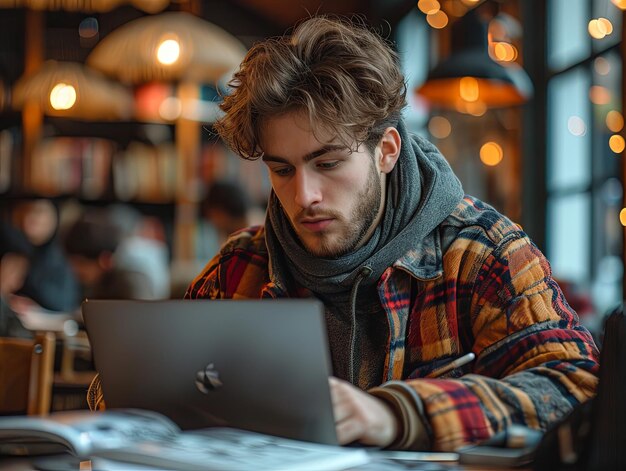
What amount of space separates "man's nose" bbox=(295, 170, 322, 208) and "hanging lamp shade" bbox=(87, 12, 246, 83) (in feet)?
8.92

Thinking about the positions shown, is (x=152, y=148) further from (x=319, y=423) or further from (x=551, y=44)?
(x=319, y=423)

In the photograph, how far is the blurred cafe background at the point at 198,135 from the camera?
379 centimetres

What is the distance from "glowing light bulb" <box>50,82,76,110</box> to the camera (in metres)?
5.17

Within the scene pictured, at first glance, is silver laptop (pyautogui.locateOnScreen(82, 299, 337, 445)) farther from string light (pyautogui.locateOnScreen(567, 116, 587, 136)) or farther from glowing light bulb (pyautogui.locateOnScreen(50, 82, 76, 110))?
glowing light bulb (pyautogui.locateOnScreen(50, 82, 76, 110))

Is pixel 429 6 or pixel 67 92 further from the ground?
pixel 429 6

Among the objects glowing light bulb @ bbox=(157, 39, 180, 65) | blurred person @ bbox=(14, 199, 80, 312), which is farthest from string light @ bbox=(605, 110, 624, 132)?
blurred person @ bbox=(14, 199, 80, 312)

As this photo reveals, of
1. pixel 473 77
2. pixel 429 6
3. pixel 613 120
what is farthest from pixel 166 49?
pixel 429 6

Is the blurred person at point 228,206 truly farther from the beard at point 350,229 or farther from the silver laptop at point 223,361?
the silver laptop at point 223,361

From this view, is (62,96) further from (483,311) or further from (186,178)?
(483,311)

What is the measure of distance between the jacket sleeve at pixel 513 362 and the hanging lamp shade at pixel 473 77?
6.37 ft

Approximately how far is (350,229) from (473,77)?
1.93 m

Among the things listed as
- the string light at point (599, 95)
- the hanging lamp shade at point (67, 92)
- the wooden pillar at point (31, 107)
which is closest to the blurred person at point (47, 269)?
the wooden pillar at point (31, 107)

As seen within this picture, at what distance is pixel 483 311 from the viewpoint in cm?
164

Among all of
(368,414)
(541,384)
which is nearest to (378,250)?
(541,384)
